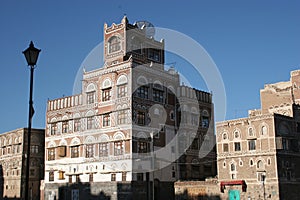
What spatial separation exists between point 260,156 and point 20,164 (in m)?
41.2

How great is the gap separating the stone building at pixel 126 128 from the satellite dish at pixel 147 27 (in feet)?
0.51

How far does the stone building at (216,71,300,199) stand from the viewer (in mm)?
49719

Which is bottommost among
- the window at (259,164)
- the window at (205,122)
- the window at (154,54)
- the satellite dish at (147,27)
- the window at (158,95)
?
the window at (259,164)

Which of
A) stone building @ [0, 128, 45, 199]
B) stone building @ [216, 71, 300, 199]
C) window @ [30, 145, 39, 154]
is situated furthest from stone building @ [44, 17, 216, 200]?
stone building @ [216, 71, 300, 199]

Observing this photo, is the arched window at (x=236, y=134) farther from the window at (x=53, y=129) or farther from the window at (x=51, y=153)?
the window at (x=51, y=153)

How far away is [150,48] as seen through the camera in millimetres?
63531

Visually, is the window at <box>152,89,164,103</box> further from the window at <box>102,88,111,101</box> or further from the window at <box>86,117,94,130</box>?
the window at <box>86,117,94,130</box>

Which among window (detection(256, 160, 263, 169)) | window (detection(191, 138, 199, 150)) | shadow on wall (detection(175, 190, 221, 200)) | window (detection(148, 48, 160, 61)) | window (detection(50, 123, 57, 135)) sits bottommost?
shadow on wall (detection(175, 190, 221, 200))

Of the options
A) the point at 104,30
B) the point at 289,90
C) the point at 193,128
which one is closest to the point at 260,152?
the point at 193,128

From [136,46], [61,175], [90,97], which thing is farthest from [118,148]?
[136,46]

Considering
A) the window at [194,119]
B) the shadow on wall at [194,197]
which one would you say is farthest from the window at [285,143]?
the window at [194,119]

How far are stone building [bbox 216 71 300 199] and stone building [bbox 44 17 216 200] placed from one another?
8458 mm

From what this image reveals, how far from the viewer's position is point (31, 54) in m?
15.5

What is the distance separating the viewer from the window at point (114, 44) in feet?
198
